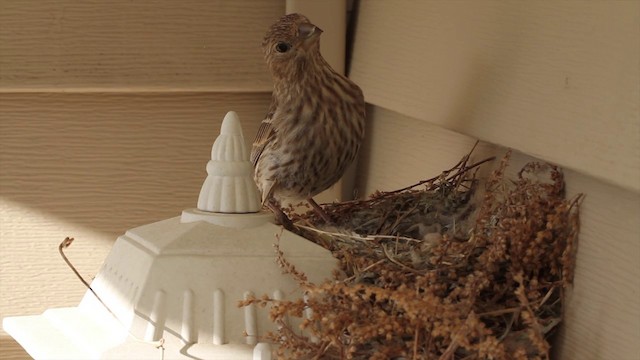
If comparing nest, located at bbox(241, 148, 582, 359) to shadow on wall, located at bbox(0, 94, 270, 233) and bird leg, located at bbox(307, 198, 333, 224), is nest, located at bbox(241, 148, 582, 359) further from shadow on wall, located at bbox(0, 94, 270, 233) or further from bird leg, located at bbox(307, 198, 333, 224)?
shadow on wall, located at bbox(0, 94, 270, 233)

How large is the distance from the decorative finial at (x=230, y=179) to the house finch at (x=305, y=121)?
616 millimetres

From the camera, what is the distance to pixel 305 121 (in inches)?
86.5

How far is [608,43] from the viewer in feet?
4.27

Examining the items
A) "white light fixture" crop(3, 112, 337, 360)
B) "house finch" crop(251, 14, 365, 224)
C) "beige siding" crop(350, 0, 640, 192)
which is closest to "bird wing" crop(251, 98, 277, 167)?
"house finch" crop(251, 14, 365, 224)

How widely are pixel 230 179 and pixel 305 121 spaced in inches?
27.4

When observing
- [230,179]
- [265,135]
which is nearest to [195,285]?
[230,179]

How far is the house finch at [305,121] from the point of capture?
2.19 m

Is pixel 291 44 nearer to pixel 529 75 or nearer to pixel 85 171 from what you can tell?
pixel 529 75

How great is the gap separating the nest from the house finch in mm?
506

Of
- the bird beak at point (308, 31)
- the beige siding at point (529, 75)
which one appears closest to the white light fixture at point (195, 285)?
the beige siding at point (529, 75)

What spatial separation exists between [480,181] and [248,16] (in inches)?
45.6

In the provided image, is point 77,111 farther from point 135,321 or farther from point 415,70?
point 135,321

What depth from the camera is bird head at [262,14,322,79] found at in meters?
2.11

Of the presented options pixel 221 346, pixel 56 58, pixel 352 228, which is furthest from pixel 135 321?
pixel 56 58
